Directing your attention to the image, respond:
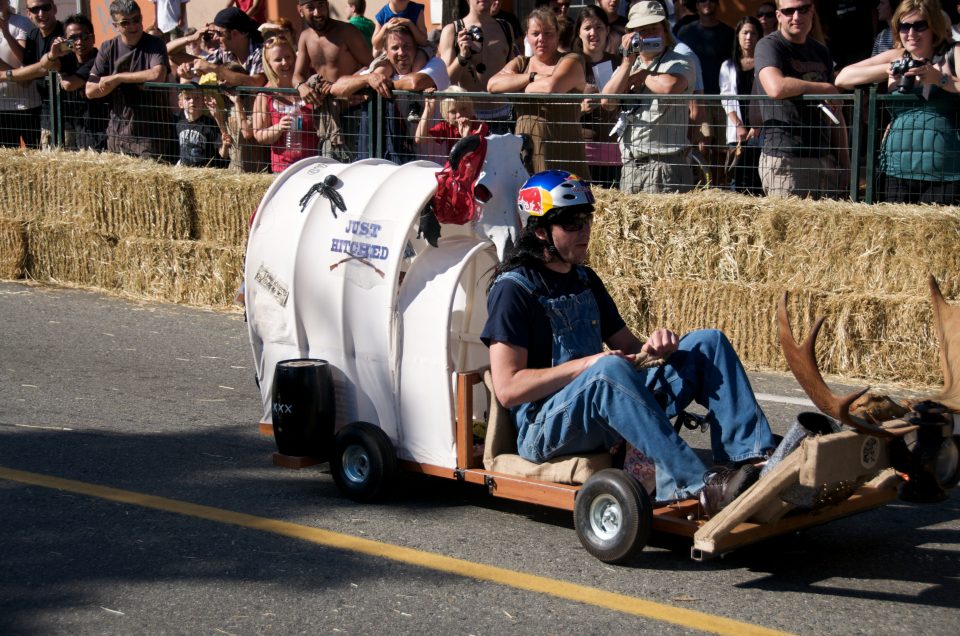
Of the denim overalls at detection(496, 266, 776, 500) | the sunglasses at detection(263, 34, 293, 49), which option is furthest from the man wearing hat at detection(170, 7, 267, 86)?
the denim overalls at detection(496, 266, 776, 500)

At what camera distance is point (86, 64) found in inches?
531

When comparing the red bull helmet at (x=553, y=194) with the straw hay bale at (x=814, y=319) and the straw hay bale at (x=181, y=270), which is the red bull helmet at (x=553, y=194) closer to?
the straw hay bale at (x=814, y=319)

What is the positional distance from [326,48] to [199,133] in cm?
174

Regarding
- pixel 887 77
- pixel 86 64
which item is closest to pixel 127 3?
pixel 86 64

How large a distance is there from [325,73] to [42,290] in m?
3.51

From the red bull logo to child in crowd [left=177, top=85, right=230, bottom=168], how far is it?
7120 millimetres

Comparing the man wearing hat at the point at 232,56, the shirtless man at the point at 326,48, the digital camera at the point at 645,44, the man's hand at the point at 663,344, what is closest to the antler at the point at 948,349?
the man's hand at the point at 663,344

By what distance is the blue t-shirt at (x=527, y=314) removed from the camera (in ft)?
17.9

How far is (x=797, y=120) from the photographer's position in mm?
9305

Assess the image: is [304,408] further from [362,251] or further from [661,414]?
[661,414]

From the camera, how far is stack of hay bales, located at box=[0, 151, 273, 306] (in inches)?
454

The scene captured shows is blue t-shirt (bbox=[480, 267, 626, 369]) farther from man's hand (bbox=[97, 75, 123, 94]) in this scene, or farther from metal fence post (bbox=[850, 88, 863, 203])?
man's hand (bbox=[97, 75, 123, 94])

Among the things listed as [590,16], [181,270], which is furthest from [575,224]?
[181,270]

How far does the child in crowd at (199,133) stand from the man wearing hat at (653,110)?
161 inches
